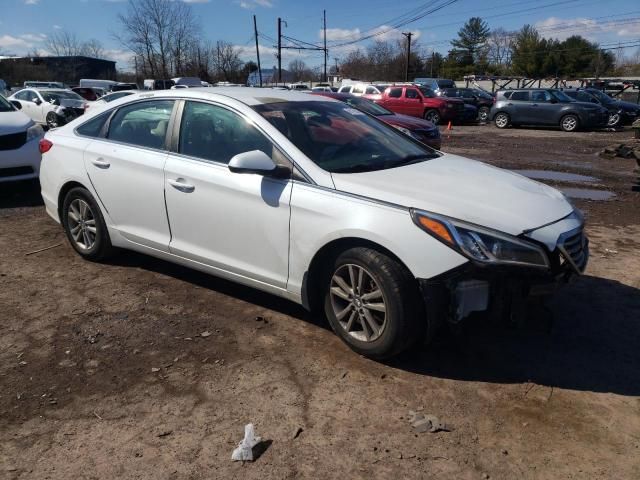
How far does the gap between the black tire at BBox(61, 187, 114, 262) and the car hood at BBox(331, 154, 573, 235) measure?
2501 millimetres

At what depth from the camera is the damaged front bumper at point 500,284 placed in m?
2.96

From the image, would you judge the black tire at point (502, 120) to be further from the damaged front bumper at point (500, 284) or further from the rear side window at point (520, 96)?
the damaged front bumper at point (500, 284)

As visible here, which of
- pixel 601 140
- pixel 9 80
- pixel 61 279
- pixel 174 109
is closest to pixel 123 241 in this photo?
pixel 61 279

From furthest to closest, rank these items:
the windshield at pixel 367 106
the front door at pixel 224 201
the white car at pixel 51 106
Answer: the white car at pixel 51 106
the windshield at pixel 367 106
the front door at pixel 224 201

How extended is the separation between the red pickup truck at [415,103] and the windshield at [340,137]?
798 inches

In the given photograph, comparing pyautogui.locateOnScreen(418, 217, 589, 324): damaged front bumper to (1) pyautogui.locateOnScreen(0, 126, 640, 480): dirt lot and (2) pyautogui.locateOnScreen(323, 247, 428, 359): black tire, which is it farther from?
(1) pyautogui.locateOnScreen(0, 126, 640, 480): dirt lot

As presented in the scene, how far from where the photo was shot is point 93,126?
490 cm

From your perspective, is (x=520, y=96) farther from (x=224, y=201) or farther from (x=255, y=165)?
(x=255, y=165)

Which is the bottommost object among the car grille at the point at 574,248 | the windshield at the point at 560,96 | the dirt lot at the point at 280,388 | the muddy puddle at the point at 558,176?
the dirt lot at the point at 280,388

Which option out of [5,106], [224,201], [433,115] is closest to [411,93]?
[433,115]

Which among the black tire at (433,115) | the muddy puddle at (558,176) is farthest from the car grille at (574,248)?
the black tire at (433,115)

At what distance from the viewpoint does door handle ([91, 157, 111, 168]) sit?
15.0 feet

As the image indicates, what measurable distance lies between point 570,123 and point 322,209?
2110 centimetres

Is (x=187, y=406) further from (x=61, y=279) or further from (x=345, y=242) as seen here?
(x=61, y=279)
